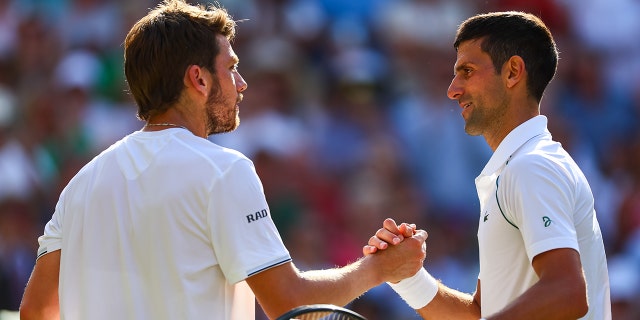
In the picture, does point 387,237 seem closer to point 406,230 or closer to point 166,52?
point 406,230

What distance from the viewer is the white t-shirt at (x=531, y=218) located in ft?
12.0

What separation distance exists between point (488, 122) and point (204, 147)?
1.23m

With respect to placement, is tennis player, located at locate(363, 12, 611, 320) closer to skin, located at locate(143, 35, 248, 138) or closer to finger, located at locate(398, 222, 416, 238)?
finger, located at locate(398, 222, 416, 238)

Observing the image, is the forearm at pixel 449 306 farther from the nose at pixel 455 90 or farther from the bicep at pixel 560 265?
the bicep at pixel 560 265

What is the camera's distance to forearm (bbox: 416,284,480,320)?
452cm

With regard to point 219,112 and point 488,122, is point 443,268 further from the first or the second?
point 219,112

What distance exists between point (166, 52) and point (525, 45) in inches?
55.6

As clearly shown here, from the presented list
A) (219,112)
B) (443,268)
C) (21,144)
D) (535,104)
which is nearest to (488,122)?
(535,104)

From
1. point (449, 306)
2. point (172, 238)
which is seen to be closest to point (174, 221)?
point (172, 238)

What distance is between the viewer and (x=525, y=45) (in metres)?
4.27

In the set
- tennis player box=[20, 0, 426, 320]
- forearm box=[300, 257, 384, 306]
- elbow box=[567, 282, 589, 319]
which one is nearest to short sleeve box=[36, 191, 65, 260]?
tennis player box=[20, 0, 426, 320]

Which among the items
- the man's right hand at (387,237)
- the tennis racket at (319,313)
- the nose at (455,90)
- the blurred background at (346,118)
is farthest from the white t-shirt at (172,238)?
the blurred background at (346,118)

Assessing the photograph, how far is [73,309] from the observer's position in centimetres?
369

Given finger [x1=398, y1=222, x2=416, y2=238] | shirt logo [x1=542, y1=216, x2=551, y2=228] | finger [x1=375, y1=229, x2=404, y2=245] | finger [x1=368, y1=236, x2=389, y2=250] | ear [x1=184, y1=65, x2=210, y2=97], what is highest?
ear [x1=184, y1=65, x2=210, y2=97]
